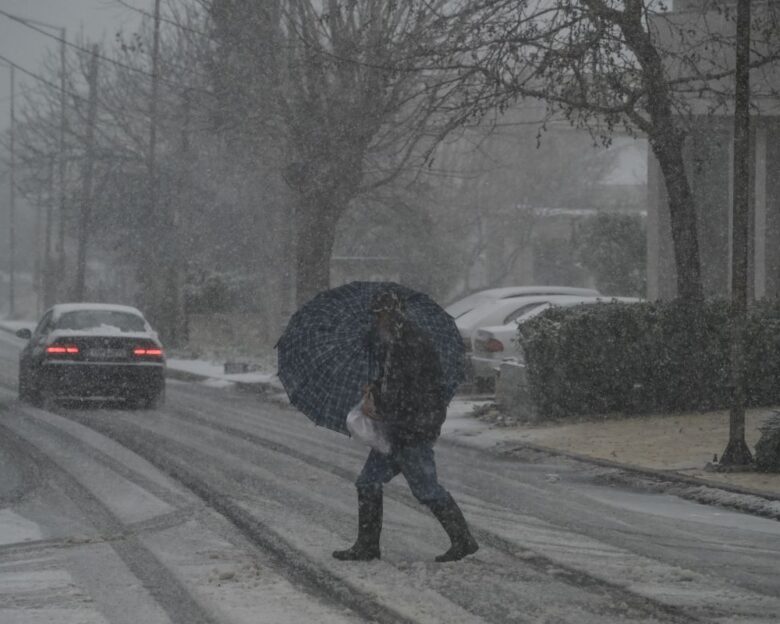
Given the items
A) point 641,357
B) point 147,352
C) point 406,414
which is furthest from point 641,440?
point 147,352

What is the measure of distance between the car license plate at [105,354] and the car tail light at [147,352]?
19cm

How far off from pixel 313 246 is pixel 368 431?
788 inches

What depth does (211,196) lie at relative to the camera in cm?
3803

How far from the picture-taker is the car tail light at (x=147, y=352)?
66.3 feet

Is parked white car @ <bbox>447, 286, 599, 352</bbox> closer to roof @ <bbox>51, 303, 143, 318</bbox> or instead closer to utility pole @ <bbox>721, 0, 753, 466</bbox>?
roof @ <bbox>51, 303, 143, 318</bbox>

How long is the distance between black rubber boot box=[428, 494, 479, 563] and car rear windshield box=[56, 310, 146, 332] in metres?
12.8

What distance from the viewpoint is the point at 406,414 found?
8367mm

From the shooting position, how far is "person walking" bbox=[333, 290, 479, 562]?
8344 mm

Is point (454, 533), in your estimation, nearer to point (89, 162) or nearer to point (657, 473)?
point (657, 473)

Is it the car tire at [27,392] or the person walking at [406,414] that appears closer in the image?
the person walking at [406,414]

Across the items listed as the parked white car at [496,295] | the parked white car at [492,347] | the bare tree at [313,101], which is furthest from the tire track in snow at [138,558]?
the bare tree at [313,101]

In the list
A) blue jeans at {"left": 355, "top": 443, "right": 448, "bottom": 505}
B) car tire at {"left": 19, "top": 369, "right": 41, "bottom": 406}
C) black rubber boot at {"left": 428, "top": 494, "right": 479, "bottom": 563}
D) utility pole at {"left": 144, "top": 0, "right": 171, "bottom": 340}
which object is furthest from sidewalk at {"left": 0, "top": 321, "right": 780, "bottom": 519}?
utility pole at {"left": 144, "top": 0, "right": 171, "bottom": 340}

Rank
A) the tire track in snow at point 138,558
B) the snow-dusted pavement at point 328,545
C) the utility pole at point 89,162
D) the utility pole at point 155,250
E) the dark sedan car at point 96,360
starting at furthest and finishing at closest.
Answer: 1. the utility pole at point 89,162
2. the utility pole at point 155,250
3. the dark sedan car at point 96,360
4. the snow-dusted pavement at point 328,545
5. the tire track in snow at point 138,558

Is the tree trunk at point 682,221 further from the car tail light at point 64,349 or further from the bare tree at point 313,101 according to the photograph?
the bare tree at point 313,101
